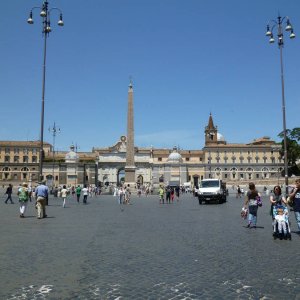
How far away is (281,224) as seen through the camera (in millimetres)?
8953

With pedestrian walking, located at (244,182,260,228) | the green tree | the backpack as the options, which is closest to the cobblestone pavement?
pedestrian walking, located at (244,182,260,228)

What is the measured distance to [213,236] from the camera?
30.9ft

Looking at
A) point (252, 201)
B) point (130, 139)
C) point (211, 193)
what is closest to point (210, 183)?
point (211, 193)

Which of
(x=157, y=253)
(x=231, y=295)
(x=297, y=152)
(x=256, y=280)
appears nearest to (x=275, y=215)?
(x=157, y=253)

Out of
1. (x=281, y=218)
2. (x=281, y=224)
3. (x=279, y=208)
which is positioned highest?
(x=279, y=208)

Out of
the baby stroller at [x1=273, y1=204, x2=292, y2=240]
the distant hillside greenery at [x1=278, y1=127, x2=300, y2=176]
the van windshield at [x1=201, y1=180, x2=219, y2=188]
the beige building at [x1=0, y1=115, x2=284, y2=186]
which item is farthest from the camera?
the beige building at [x1=0, y1=115, x2=284, y2=186]

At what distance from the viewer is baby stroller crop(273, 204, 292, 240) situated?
8914mm

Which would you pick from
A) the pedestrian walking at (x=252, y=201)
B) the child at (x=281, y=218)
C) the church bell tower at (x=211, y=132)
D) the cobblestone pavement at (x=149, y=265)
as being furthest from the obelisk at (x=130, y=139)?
the church bell tower at (x=211, y=132)

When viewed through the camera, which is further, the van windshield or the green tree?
the green tree

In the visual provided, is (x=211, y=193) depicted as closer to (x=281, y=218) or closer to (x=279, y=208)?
(x=279, y=208)

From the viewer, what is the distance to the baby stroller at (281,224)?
891cm

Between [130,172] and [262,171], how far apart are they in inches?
2236

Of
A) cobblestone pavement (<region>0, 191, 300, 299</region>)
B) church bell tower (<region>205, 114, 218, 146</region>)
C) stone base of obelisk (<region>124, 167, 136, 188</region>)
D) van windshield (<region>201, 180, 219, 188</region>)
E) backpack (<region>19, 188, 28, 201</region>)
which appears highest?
church bell tower (<region>205, 114, 218, 146</region>)

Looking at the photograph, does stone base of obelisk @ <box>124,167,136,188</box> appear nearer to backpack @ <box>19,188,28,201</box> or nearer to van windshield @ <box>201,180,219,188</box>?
van windshield @ <box>201,180,219,188</box>
